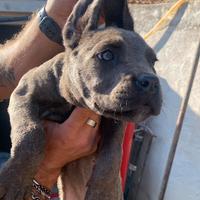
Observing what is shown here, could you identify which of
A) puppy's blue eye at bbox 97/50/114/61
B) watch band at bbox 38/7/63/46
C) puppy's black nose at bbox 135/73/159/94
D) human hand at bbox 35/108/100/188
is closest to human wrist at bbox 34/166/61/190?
human hand at bbox 35/108/100/188

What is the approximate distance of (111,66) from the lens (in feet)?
7.86

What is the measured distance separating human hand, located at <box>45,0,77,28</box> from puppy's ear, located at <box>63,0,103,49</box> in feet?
1.28

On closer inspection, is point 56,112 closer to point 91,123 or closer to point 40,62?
point 91,123

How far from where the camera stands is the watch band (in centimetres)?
306

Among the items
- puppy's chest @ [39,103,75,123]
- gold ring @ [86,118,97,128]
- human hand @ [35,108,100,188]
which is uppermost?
puppy's chest @ [39,103,75,123]

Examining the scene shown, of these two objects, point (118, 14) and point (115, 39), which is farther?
point (118, 14)

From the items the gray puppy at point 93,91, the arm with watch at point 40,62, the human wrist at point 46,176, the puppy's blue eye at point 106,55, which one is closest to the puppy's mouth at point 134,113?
the gray puppy at point 93,91

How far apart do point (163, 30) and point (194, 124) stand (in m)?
0.82

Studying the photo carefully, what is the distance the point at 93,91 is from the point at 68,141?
0.57m

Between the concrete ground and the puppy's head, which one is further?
the concrete ground

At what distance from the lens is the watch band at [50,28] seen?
10.0 feet

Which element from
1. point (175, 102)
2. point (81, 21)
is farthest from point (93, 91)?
point (175, 102)

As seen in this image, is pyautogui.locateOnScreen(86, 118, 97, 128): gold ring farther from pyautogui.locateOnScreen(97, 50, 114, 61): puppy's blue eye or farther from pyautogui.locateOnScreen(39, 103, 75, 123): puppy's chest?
pyautogui.locateOnScreen(97, 50, 114, 61): puppy's blue eye

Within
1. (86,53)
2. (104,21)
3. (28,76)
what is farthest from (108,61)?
(28,76)
